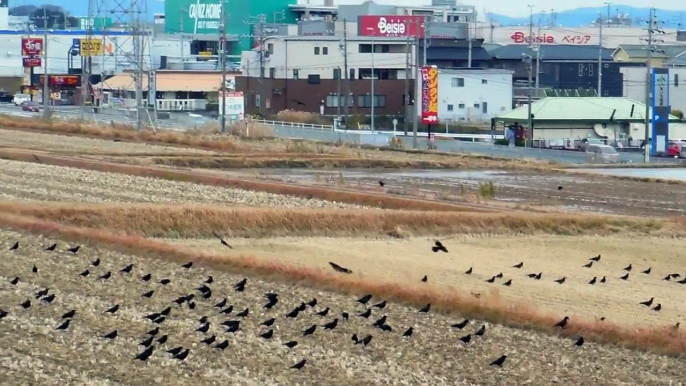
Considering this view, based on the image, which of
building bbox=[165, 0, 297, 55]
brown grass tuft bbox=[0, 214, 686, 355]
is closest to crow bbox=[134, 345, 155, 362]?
brown grass tuft bbox=[0, 214, 686, 355]

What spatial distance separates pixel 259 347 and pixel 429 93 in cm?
3356

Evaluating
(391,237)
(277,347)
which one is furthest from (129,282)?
(391,237)

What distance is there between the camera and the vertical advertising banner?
4362cm

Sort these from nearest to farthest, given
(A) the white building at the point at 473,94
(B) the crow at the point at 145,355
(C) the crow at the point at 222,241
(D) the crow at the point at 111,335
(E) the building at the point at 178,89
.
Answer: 1. (B) the crow at the point at 145,355
2. (D) the crow at the point at 111,335
3. (C) the crow at the point at 222,241
4. (A) the white building at the point at 473,94
5. (E) the building at the point at 178,89

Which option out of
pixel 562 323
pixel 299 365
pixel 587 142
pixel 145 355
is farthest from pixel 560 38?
pixel 145 355

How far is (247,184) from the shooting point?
80.1ft

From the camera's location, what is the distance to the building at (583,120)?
47.5 metres

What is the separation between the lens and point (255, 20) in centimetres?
8606

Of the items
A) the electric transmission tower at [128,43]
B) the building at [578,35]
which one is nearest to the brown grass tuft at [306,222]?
the electric transmission tower at [128,43]

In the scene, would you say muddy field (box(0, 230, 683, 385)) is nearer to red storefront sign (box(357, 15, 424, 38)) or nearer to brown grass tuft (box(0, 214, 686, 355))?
brown grass tuft (box(0, 214, 686, 355))

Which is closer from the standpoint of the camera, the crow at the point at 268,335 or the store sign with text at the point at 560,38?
the crow at the point at 268,335

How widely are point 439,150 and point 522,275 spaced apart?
81.6ft

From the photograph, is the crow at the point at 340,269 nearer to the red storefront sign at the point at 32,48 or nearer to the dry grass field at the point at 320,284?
the dry grass field at the point at 320,284

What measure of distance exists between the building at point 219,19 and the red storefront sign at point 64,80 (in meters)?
16.1
